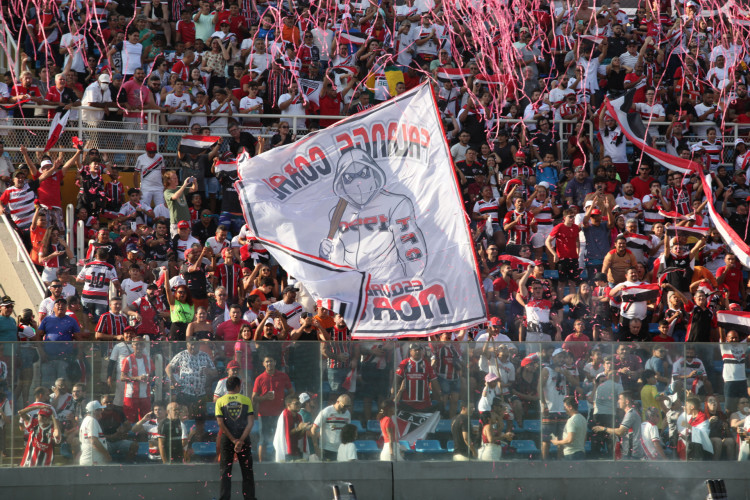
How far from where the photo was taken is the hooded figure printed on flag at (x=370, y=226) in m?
12.7

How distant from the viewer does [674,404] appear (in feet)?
42.9

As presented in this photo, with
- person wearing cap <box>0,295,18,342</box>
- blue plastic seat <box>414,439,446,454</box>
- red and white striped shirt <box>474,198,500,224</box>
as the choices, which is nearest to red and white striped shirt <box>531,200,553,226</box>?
red and white striped shirt <box>474,198,500,224</box>

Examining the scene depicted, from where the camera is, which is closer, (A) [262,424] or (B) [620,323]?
(A) [262,424]

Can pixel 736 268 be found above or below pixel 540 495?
above

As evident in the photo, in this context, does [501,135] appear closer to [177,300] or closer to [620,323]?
[620,323]

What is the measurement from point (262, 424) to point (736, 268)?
276 inches

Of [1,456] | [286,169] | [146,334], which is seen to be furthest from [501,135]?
[1,456]

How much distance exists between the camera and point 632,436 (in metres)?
13.0

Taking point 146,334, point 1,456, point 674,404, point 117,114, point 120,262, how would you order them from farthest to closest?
point 117,114, point 120,262, point 146,334, point 674,404, point 1,456

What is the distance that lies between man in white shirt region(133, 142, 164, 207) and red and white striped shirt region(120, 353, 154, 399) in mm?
5095

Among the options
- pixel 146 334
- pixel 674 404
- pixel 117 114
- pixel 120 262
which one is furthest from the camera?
pixel 117 114

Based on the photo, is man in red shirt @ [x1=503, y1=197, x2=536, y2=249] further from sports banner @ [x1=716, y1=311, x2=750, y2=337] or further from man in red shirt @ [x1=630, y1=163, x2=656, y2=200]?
sports banner @ [x1=716, y1=311, x2=750, y2=337]

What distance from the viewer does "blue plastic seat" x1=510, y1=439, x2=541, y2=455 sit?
12961mm

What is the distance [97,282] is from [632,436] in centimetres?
654
